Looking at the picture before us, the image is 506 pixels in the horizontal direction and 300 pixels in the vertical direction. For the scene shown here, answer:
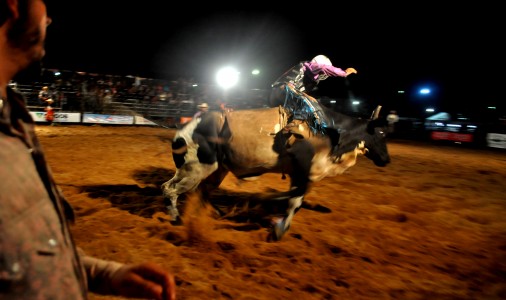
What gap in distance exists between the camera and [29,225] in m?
0.90

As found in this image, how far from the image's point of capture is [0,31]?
1003mm

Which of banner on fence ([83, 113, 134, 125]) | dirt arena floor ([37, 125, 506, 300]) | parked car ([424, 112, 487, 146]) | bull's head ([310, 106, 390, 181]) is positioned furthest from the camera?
banner on fence ([83, 113, 134, 125])


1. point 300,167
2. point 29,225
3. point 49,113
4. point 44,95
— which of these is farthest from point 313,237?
point 44,95

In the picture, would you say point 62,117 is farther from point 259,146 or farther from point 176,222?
point 259,146

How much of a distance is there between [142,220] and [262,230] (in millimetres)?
1821

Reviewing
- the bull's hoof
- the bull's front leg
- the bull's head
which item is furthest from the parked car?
the bull's hoof

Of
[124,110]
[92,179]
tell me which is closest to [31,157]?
[92,179]

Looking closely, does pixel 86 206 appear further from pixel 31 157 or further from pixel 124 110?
pixel 124 110

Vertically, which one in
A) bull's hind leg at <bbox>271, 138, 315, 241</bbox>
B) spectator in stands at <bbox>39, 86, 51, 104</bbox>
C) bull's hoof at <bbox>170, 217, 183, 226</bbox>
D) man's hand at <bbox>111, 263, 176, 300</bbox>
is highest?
man's hand at <bbox>111, 263, 176, 300</bbox>

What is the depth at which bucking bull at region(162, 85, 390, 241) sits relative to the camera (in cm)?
546

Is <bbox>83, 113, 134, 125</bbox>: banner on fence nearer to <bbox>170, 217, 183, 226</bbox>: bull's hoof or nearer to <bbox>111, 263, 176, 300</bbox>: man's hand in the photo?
<bbox>170, 217, 183, 226</bbox>: bull's hoof

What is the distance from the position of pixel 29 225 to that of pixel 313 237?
4.49 m

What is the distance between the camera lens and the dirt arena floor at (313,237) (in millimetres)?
3717

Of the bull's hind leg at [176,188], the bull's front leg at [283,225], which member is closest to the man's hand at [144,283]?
the bull's front leg at [283,225]
